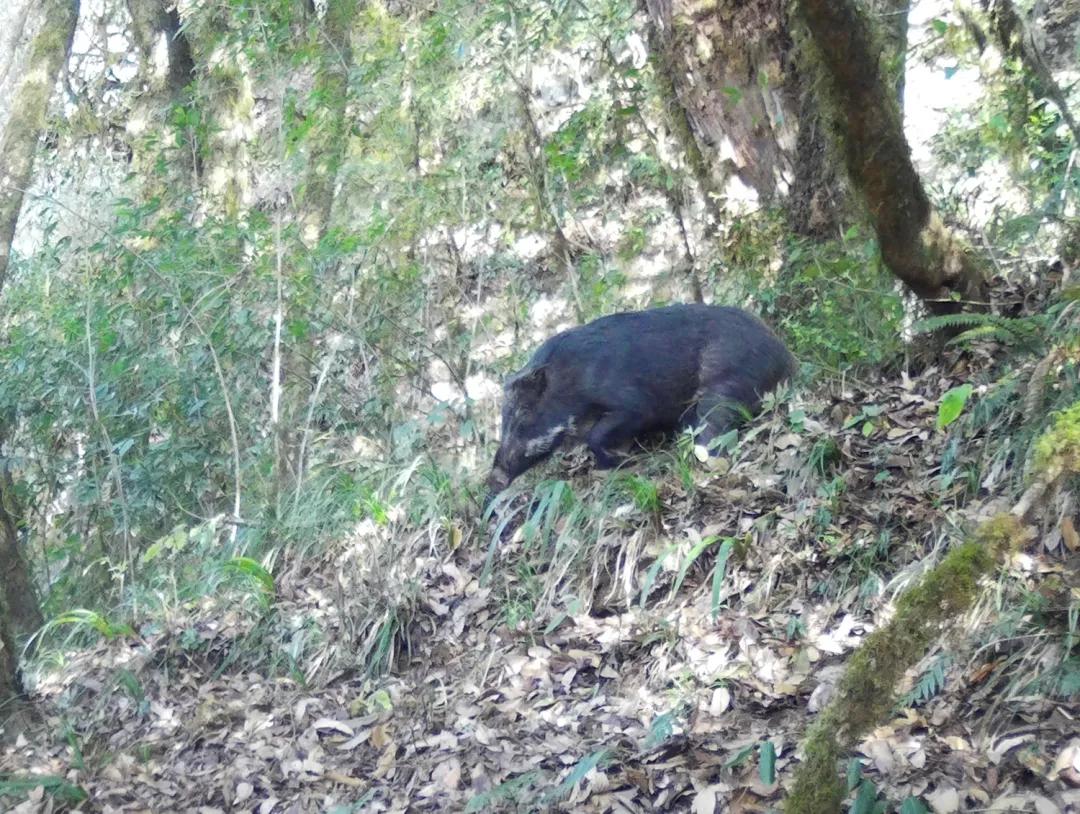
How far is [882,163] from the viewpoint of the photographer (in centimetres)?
603

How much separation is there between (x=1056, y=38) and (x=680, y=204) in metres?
3.77

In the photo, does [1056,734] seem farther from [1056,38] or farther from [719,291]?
[1056,38]

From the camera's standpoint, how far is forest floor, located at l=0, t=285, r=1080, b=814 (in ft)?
14.3

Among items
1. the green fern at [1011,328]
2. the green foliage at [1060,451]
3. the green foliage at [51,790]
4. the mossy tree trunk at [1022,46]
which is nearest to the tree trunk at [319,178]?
→ the green foliage at [51,790]

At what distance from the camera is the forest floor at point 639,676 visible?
14.3ft

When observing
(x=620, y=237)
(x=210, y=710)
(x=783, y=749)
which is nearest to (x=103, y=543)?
(x=210, y=710)

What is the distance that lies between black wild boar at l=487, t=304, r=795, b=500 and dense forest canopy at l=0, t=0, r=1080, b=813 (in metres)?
0.08

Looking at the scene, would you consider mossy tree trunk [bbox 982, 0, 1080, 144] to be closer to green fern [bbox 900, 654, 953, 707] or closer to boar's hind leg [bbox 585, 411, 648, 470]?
boar's hind leg [bbox 585, 411, 648, 470]

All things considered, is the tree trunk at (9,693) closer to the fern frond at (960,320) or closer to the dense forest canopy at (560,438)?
the dense forest canopy at (560,438)

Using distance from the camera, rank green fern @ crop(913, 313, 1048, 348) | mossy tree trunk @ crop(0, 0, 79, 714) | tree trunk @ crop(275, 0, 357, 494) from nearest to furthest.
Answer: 1. green fern @ crop(913, 313, 1048, 348)
2. mossy tree trunk @ crop(0, 0, 79, 714)
3. tree trunk @ crop(275, 0, 357, 494)

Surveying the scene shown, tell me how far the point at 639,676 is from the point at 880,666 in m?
2.22

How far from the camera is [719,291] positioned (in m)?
8.93

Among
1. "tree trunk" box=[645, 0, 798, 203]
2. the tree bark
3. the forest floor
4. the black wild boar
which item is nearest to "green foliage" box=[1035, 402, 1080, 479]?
the forest floor

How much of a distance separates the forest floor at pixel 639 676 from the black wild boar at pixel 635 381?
450 mm
